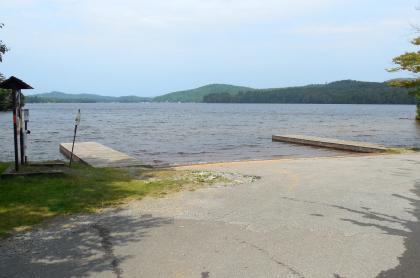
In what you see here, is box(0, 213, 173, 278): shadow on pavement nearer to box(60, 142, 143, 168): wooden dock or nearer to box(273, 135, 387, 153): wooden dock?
box(60, 142, 143, 168): wooden dock

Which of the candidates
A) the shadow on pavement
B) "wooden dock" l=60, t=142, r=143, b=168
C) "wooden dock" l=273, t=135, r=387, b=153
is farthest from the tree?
the shadow on pavement

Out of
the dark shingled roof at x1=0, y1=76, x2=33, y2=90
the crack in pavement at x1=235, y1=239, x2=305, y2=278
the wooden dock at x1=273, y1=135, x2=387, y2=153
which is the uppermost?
the dark shingled roof at x1=0, y1=76, x2=33, y2=90

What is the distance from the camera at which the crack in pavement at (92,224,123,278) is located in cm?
459

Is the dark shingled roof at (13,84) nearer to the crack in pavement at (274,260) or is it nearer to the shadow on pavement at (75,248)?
the shadow on pavement at (75,248)

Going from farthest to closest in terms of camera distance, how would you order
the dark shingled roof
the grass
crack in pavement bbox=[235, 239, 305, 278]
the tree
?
the tree
the dark shingled roof
the grass
crack in pavement bbox=[235, 239, 305, 278]

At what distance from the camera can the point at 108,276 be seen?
14.5 feet

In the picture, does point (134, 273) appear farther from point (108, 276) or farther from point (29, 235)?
point (29, 235)

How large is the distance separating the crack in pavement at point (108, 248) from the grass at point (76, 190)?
3.62 feet

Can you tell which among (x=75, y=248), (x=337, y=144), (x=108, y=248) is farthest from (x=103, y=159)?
(x=337, y=144)

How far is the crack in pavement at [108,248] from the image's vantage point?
459cm

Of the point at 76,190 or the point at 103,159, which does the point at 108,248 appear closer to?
the point at 76,190

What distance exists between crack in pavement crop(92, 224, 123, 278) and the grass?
110 cm

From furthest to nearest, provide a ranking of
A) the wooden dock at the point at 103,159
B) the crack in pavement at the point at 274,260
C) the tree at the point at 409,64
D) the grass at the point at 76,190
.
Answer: the tree at the point at 409,64 < the wooden dock at the point at 103,159 < the grass at the point at 76,190 < the crack in pavement at the point at 274,260

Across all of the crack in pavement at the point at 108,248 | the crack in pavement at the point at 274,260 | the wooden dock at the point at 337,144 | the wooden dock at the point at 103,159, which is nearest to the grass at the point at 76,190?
the crack in pavement at the point at 108,248
